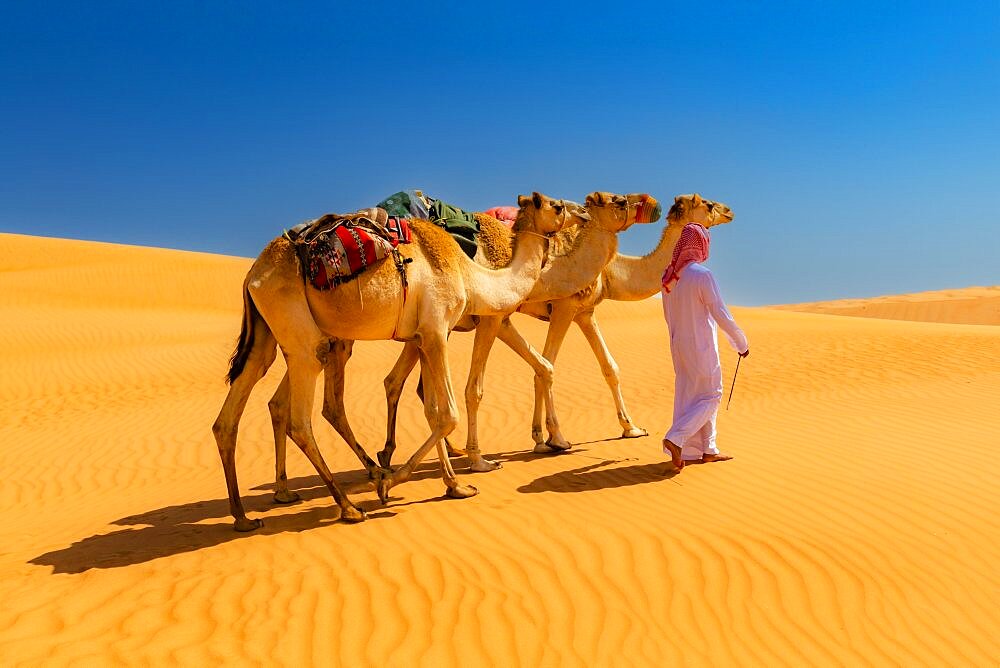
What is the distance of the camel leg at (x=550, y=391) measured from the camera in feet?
29.2

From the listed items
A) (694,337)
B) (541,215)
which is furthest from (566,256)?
(694,337)

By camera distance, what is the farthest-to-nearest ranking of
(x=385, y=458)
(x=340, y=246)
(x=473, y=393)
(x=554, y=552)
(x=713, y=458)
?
(x=385, y=458) → (x=473, y=393) → (x=713, y=458) → (x=340, y=246) → (x=554, y=552)

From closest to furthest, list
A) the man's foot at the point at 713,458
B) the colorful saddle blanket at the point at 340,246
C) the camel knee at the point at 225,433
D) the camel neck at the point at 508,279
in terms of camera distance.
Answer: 1. the colorful saddle blanket at the point at 340,246
2. the camel knee at the point at 225,433
3. the camel neck at the point at 508,279
4. the man's foot at the point at 713,458

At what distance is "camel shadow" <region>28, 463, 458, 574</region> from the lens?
5902mm

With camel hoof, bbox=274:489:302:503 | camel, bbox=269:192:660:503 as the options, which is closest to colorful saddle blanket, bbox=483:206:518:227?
camel, bbox=269:192:660:503

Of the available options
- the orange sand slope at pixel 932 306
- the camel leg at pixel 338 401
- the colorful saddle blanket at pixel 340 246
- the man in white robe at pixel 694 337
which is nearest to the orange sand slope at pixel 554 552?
the camel leg at pixel 338 401

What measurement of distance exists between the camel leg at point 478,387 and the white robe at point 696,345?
1.85 metres

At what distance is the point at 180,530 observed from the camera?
664cm

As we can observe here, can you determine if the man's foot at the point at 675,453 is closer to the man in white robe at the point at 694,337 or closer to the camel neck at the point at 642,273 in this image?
the man in white robe at the point at 694,337

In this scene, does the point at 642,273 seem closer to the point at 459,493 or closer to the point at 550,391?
the point at 550,391

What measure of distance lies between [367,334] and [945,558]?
4.56m

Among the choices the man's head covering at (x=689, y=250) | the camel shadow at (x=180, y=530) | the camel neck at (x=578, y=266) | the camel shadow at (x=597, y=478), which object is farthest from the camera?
the camel neck at (x=578, y=266)

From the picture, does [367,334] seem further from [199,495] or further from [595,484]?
[199,495]

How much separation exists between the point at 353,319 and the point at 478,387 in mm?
2346
